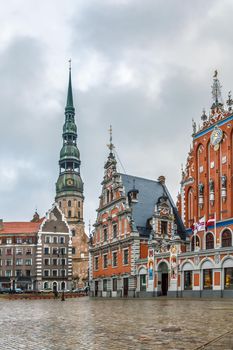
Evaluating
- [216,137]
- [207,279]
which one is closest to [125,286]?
[207,279]

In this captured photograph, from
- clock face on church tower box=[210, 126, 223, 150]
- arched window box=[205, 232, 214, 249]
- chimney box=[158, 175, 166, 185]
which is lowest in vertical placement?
arched window box=[205, 232, 214, 249]

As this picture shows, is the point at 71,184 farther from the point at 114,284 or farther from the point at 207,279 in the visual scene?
the point at 207,279

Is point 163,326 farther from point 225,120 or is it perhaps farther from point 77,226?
point 77,226

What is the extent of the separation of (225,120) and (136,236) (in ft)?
55.2

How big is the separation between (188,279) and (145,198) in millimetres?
16322

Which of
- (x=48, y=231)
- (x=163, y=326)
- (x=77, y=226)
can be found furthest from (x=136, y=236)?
(x=77, y=226)

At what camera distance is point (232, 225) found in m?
47.6

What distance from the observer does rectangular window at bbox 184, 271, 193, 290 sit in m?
47.4

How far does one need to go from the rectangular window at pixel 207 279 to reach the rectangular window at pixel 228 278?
1988 millimetres

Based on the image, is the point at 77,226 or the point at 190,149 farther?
the point at 77,226

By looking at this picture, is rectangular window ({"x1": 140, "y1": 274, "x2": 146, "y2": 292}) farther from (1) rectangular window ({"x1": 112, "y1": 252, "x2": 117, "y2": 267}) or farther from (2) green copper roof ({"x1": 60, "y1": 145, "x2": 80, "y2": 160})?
(2) green copper roof ({"x1": 60, "y1": 145, "x2": 80, "y2": 160})

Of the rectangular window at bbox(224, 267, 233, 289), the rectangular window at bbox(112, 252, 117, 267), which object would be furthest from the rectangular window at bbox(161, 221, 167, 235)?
the rectangular window at bbox(224, 267, 233, 289)

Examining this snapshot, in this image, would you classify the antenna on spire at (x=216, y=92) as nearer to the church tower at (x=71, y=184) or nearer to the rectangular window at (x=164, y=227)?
the rectangular window at (x=164, y=227)

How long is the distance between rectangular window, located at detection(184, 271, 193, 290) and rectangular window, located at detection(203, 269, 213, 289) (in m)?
1.95
